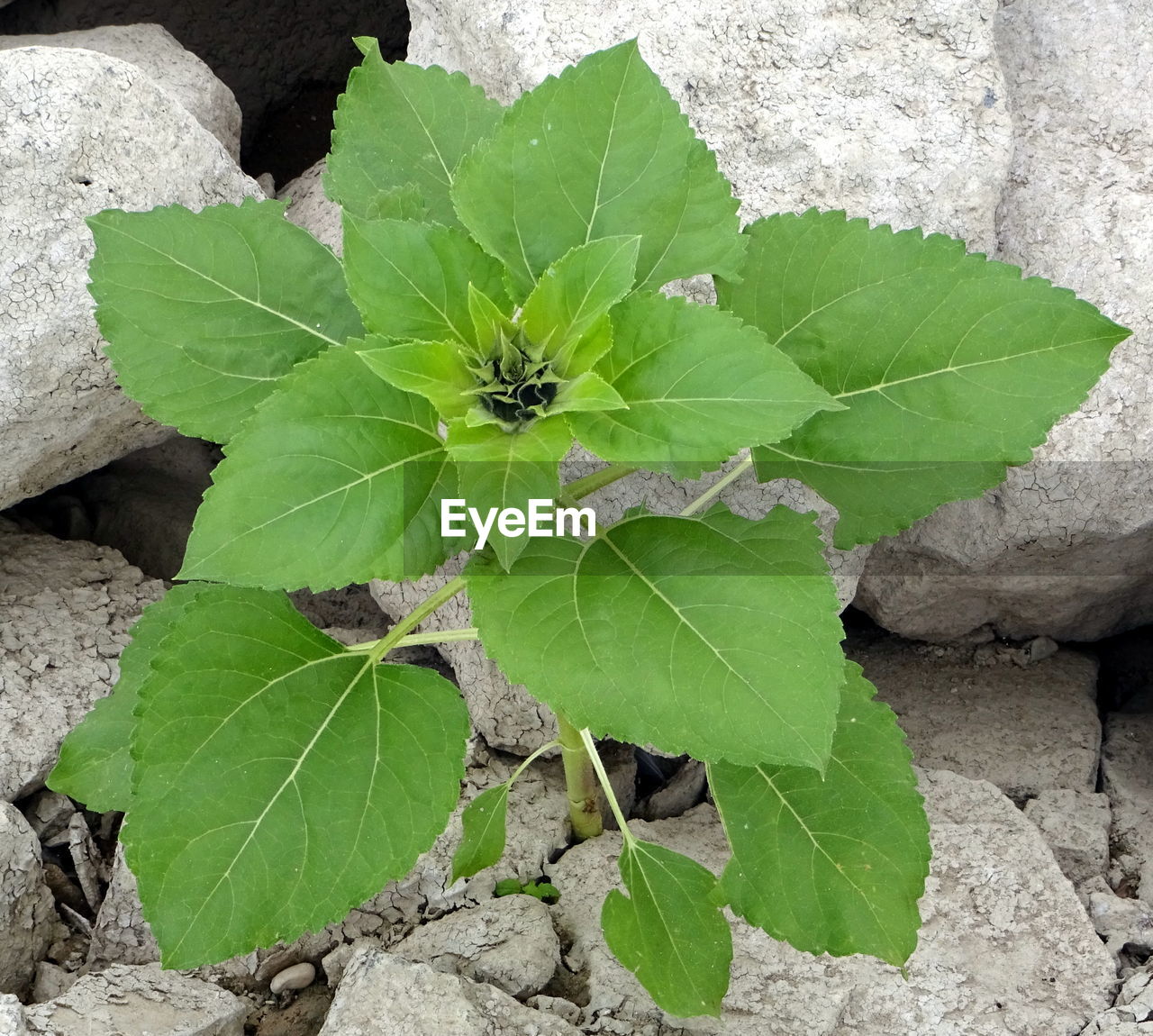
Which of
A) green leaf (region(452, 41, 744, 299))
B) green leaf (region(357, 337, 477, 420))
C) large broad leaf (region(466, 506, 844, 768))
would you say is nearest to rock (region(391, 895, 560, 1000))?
large broad leaf (region(466, 506, 844, 768))

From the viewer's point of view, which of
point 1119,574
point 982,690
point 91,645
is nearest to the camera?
point 91,645

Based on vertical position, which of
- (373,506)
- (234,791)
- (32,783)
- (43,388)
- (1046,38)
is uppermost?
(1046,38)

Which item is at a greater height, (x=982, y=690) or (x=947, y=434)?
(x=947, y=434)

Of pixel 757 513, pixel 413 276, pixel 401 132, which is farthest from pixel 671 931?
pixel 401 132

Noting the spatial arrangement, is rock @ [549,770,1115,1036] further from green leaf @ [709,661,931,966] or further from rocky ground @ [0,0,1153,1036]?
green leaf @ [709,661,931,966]

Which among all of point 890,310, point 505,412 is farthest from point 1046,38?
point 505,412

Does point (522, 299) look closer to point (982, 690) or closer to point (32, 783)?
point (32, 783)

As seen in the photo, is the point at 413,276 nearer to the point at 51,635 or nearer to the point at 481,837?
the point at 481,837
